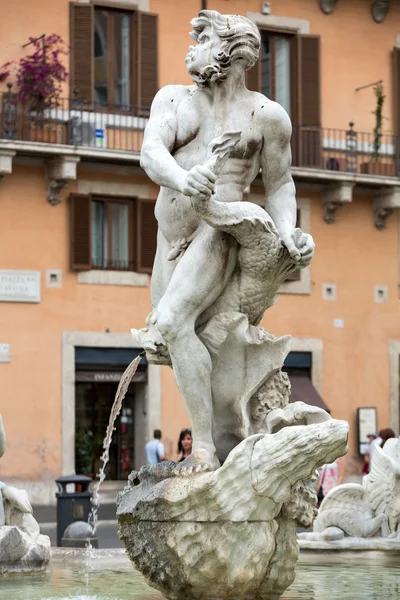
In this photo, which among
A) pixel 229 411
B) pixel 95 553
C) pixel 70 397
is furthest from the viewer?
pixel 70 397

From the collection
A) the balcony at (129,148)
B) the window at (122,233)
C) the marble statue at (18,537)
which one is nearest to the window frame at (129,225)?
the window at (122,233)

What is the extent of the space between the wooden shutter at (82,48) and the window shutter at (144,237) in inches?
77.1

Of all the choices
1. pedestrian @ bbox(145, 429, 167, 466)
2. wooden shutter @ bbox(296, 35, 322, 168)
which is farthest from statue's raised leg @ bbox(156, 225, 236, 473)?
wooden shutter @ bbox(296, 35, 322, 168)

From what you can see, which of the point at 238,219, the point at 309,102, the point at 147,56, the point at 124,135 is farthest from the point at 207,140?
the point at 309,102

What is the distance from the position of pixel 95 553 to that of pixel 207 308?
8.27 ft

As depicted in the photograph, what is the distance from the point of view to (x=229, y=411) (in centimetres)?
681

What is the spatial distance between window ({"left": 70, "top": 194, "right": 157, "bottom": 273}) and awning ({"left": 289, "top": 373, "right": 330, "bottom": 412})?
3.12 meters

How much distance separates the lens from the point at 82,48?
25500mm

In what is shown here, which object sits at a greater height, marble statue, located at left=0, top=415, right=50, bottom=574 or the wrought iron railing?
the wrought iron railing

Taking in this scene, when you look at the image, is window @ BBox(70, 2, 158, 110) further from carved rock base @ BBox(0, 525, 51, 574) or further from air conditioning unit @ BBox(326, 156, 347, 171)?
carved rock base @ BBox(0, 525, 51, 574)

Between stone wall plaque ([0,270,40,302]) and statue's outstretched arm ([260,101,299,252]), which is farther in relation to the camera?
stone wall plaque ([0,270,40,302])

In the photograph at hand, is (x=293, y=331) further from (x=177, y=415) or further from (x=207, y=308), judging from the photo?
(x=207, y=308)

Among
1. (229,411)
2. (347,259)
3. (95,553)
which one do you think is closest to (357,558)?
(95,553)

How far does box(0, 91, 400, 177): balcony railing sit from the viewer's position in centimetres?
2422
